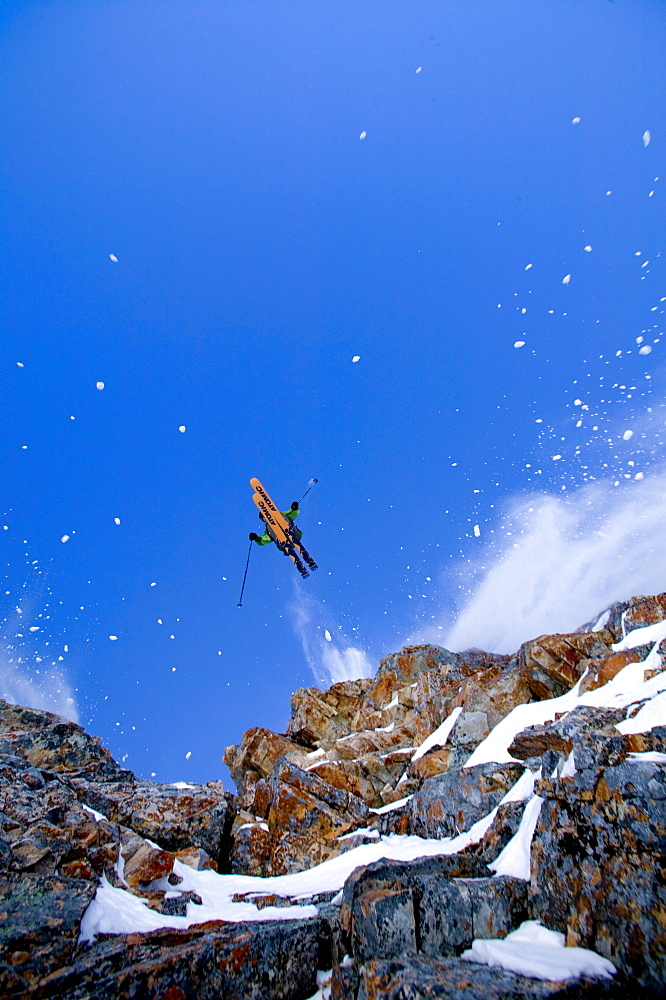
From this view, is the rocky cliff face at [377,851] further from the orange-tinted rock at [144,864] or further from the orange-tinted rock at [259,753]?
the orange-tinted rock at [259,753]

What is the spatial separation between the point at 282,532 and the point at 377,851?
62.9ft

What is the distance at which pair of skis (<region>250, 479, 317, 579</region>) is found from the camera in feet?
99.4

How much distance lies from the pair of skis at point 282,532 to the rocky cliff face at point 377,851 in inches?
522

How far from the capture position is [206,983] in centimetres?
742

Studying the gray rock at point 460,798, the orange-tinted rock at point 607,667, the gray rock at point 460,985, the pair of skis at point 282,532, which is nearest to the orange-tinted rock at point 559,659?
the orange-tinted rock at point 607,667

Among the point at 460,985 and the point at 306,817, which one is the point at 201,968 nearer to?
the point at 460,985

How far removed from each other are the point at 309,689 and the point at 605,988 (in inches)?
1422

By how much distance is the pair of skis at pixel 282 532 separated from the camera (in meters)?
30.3

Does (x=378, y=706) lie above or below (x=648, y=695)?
above

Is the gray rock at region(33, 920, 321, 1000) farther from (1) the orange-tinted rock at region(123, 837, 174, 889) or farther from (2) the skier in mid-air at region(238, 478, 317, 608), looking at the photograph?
(2) the skier in mid-air at region(238, 478, 317, 608)

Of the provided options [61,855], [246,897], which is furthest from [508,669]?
[61,855]

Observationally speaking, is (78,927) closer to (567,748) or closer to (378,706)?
(567,748)

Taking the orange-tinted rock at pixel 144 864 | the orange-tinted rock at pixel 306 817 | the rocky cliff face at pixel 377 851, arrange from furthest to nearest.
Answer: the orange-tinted rock at pixel 306 817, the orange-tinted rock at pixel 144 864, the rocky cliff face at pixel 377 851

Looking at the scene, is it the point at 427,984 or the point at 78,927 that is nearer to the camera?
the point at 427,984
